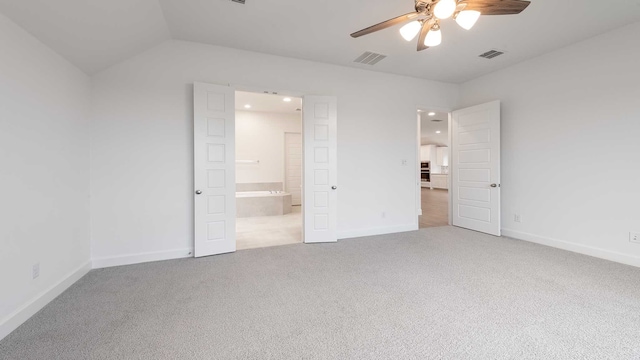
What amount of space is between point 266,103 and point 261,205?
2533 mm

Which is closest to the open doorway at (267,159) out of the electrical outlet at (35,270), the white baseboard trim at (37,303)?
the white baseboard trim at (37,303)

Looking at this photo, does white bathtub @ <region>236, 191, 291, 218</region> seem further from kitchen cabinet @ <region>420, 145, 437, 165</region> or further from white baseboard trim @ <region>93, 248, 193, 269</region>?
kitchen cabinet @ <region>420, 145, 437, 165</region>

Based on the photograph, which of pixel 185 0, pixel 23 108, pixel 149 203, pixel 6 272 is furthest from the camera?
pixel 149 203

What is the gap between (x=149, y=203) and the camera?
10.7ft

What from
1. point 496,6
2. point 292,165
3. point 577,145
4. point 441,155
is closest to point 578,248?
point 577,145

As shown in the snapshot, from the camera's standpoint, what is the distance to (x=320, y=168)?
4.03 m

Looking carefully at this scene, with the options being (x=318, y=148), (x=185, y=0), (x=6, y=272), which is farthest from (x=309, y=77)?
(x=6, y=272)

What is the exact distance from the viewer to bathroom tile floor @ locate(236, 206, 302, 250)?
161 inches

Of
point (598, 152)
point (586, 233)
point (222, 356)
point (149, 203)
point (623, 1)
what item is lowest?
point (222, 356)

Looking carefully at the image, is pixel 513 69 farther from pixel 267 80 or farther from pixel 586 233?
pixel 267 80

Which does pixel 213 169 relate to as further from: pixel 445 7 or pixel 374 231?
pixel 445 7

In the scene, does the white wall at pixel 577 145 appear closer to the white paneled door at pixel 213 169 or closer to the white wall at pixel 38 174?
the white paneled door at pixel 213 169

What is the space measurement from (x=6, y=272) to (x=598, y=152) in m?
6.03

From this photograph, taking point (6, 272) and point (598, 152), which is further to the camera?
point (598, 152)
